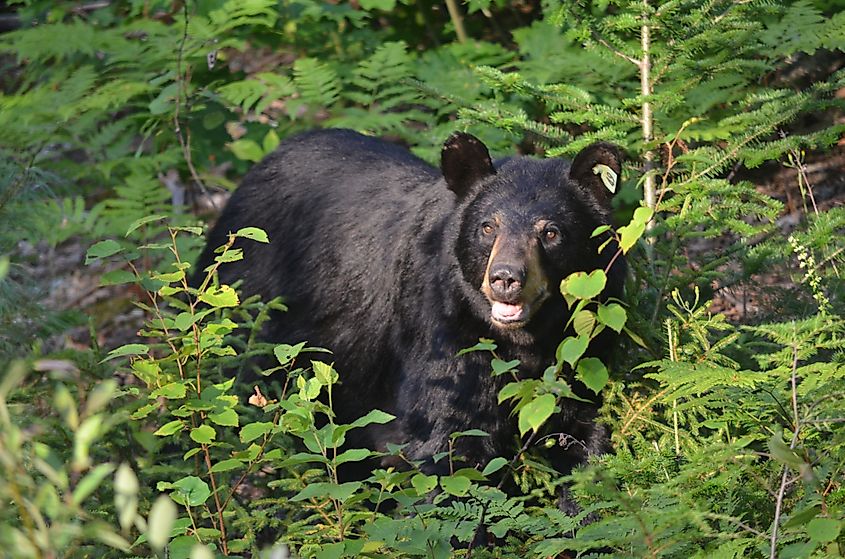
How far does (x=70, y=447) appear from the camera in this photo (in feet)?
14.5

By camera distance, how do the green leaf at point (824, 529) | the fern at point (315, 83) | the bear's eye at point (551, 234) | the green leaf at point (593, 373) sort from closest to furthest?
1. the green leaf at point (824, 529)
2. the green leaf at point (593, 373)
3. the bear's eye at point (551, 234)
4. the fern at point (315, 83)

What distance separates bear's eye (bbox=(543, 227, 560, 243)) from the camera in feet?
14.9

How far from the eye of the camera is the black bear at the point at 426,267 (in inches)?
181

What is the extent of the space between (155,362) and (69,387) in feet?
4.66

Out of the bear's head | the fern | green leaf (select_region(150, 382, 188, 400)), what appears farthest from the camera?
the fern

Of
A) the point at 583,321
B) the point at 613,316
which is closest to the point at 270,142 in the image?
the point at 583,321

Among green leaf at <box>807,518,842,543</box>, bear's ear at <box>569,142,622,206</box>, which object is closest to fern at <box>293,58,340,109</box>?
bear's ear at <box>569,142,622,206</box>

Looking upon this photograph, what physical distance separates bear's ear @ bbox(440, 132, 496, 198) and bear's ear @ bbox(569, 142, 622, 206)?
0.37m

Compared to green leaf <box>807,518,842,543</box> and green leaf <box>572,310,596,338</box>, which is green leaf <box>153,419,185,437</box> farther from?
green leaf <box>807,518,842,543</box>

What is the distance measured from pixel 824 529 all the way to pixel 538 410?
2.66 ft

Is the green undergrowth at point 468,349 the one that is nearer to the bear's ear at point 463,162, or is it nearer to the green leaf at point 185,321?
the green leaf at point 185,321

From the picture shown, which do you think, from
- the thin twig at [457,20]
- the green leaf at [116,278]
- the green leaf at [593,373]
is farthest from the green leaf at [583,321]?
the thin twig at [457,20]

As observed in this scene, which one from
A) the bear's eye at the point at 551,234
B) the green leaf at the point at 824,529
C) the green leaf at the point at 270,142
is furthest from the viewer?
the green leaf at the point at 270,142

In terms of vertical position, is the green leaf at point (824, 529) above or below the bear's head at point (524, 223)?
below
